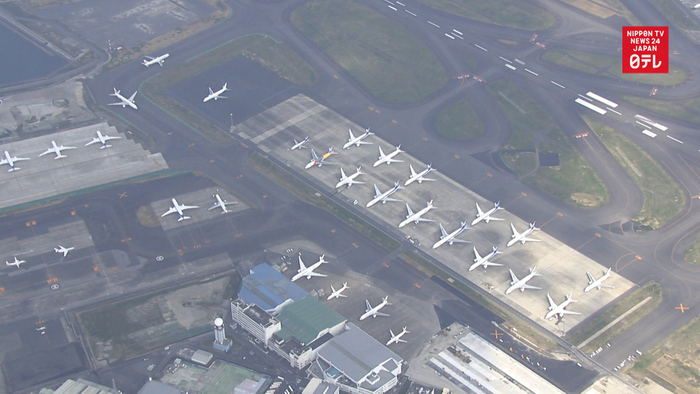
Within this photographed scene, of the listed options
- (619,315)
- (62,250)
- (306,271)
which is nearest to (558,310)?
(619,315)

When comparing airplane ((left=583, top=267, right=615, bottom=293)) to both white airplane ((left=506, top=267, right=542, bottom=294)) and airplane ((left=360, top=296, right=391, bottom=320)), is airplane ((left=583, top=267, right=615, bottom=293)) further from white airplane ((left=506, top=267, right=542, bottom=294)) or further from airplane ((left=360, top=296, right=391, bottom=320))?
airplane ((left=360, top=296, right=391, bottom=320))

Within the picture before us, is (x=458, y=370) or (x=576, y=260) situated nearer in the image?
(x=458, y=370)

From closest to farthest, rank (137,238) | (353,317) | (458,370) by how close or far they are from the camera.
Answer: (458,370)
(353,317)
(137,238)

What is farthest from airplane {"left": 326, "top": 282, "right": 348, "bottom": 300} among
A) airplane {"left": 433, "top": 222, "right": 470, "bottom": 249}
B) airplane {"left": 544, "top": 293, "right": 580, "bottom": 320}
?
airplane {"left": 544, "top": 293, "right": 580, "bottom": 320}

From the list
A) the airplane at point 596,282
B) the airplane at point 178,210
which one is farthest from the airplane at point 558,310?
the airplane at point 178,210

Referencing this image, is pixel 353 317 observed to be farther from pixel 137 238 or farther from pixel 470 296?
pixel 137 238

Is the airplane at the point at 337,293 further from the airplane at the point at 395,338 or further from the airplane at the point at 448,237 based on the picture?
the airplane at the point at 448,237

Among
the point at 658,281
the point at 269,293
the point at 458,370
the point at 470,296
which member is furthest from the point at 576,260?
the point at 269,293

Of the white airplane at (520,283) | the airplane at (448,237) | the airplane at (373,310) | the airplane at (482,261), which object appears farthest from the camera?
the airplane at (448,237)

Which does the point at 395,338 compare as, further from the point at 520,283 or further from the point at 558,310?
the point at 558,310
